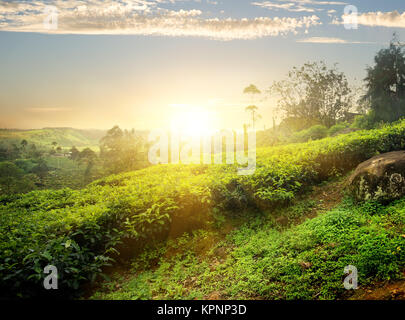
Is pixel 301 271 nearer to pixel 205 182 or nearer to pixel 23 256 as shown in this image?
pixel 205 182

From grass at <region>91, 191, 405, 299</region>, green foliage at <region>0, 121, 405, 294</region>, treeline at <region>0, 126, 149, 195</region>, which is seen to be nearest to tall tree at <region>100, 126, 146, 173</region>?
treeline at <region>0, 126, 149, 195</region>

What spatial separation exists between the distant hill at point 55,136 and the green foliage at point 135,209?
8.64ft

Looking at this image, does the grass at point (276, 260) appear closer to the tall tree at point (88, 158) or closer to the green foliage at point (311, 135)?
the tall tree at point (88, 158)

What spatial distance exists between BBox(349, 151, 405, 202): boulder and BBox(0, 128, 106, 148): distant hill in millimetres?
9443

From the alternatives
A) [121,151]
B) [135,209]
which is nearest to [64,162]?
[121,151]

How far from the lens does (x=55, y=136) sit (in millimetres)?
10367

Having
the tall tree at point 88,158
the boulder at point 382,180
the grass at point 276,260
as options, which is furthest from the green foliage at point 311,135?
the grass at point 276,260

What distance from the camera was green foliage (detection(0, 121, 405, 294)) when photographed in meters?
3.51

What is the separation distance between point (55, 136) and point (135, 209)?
23.8 ft

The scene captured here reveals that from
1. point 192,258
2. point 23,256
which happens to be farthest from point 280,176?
point 23,256

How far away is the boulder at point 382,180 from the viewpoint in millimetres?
4969

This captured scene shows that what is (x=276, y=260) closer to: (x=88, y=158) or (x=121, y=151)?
(x=121, y=151)

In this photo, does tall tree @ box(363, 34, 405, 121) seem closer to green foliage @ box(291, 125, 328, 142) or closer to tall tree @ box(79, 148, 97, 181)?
green foliage @ box(291, 125, 328, 142)
